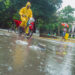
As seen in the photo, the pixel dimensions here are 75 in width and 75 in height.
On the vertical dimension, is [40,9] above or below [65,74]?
above

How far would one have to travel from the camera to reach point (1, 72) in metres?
3.40

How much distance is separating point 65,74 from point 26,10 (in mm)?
7808

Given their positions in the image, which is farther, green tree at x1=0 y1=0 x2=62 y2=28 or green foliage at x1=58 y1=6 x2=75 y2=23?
green foliage at x1=58 y1=6 x2=75 y2=23

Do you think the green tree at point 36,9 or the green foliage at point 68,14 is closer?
the green tree at point 36,9

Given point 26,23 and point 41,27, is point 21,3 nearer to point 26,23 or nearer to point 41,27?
point 41,27

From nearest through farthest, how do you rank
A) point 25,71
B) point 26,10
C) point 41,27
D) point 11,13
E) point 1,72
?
point 1,72 → point 25,71 → point 26,10 → point 41,27 → point 11,13

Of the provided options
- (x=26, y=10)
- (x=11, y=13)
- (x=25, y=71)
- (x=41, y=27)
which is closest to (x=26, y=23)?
(x=26, y=10)

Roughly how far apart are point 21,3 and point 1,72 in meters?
28.5

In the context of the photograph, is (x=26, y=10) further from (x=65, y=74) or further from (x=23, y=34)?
(x=65, y=74)

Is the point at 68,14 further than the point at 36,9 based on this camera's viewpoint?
Yes

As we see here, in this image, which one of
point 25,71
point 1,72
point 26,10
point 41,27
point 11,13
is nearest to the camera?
point 1,72

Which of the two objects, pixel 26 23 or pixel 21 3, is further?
pixel 21 3

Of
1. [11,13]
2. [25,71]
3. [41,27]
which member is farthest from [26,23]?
[11,13]

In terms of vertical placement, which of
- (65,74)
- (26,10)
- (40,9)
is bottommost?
(65,74)
